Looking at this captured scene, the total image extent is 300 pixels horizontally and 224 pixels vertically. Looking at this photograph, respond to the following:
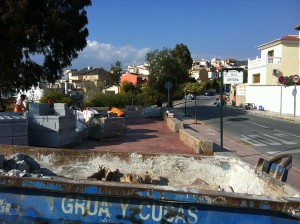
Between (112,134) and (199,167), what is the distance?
901 cm

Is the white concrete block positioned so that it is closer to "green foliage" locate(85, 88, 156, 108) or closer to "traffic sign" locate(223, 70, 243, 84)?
"traffic sign" locate(223, 70, 243, 84)

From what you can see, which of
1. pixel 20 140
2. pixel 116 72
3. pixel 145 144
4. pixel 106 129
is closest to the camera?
pixel 20 140

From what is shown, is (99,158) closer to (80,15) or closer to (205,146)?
(205,146)

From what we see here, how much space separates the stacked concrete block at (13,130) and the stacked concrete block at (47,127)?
31.7 inches

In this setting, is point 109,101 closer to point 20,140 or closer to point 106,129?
point 106,129

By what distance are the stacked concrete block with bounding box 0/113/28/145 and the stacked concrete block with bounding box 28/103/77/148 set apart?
2.64 ft

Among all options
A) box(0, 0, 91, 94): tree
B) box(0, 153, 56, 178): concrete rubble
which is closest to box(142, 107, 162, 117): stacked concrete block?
box(0, 0, 91, 94): tree

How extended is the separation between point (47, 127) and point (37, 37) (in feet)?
37.4

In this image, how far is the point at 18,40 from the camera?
20.8 metres

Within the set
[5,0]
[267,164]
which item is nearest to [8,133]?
[267,164]

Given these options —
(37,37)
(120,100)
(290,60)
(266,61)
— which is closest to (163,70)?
(120,100)

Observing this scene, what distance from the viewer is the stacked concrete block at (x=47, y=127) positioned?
10.9m

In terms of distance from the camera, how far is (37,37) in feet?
68.0

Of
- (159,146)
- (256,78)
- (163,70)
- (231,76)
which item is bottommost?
(159,146)
